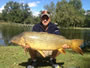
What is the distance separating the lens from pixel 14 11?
93062 millimetres

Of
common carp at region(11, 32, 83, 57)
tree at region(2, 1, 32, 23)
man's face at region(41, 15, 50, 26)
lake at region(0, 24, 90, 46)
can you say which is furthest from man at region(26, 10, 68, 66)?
tree at region(2, 1, 32, 23)

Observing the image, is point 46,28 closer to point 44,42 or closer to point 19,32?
point 44,42

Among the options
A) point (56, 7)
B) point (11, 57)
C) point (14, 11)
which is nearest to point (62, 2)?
point (56, 7)

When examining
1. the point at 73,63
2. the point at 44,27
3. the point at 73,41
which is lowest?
the point at 73,63

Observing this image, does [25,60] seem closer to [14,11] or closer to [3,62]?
[3,62]

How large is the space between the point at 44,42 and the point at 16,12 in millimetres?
91067

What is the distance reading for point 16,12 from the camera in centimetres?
9269

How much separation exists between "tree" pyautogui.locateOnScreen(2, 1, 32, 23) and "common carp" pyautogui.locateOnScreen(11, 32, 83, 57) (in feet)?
280

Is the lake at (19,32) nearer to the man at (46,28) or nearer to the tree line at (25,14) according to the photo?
the man at (46,28)

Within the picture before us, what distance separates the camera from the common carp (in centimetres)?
368

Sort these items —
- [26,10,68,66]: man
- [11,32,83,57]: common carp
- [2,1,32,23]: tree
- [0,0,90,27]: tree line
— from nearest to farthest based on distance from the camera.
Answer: [11,32,83,57]: common carp, [26,10,68,66]: man, [0,0,90,27]: tree line, [2,1,32,23]: tree

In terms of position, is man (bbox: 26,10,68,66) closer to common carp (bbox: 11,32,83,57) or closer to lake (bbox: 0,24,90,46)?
common carp (bbox: 11,32,83,57)

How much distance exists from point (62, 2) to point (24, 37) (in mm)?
Answer: 45524

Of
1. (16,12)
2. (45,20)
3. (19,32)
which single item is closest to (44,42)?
(45,20)
